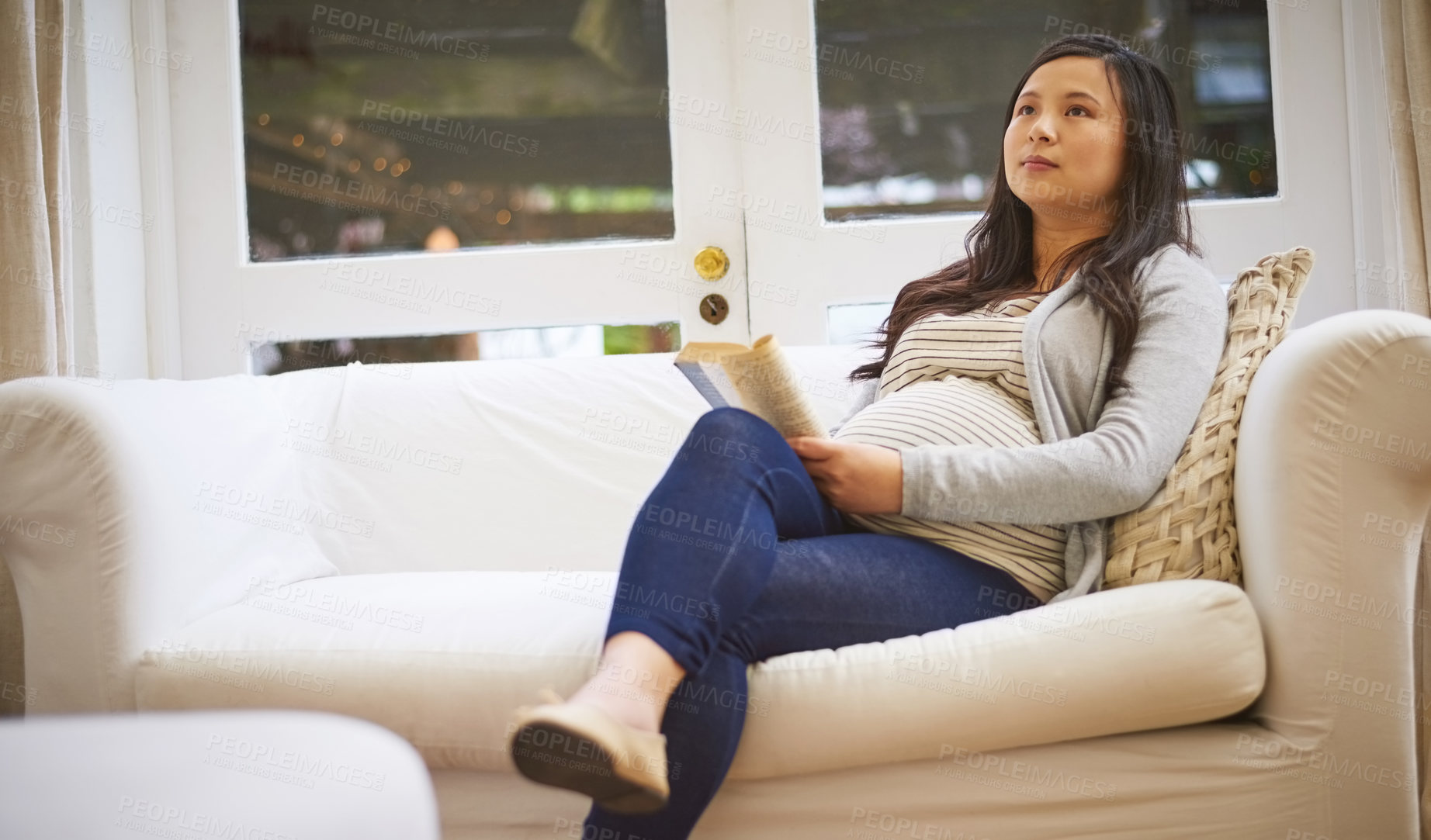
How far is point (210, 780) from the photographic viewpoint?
0.47 meters

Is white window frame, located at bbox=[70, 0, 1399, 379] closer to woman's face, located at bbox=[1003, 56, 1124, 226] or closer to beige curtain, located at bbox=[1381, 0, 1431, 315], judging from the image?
beige curtain, located at bbox=[1381, 0, 1431, 315]

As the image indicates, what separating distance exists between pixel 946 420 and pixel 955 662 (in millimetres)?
319

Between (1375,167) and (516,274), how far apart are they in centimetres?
188

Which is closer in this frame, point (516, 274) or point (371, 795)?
point (371, 795)

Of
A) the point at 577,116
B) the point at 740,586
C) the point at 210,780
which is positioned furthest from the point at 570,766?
the point at 577,116

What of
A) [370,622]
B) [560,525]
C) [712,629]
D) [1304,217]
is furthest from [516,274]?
[1304,217]

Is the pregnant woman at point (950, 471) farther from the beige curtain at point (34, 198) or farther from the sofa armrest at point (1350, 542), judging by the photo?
the beige curtain at point (34, 198)

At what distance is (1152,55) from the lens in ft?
7.43

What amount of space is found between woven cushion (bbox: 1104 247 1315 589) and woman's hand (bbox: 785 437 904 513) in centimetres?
29

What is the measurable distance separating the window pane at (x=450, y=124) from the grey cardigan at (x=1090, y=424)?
3.99 ft

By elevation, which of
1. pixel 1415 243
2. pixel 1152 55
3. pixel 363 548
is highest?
pixel 1152 55

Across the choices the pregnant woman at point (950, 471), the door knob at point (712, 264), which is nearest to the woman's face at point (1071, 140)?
the pregnant woman at point (950, 471)

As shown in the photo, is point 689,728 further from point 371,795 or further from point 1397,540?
point 1397,540

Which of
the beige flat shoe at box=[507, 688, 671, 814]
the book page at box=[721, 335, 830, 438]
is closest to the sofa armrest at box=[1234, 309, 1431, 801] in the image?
the book page at box=[721, 335, 830, 438]
